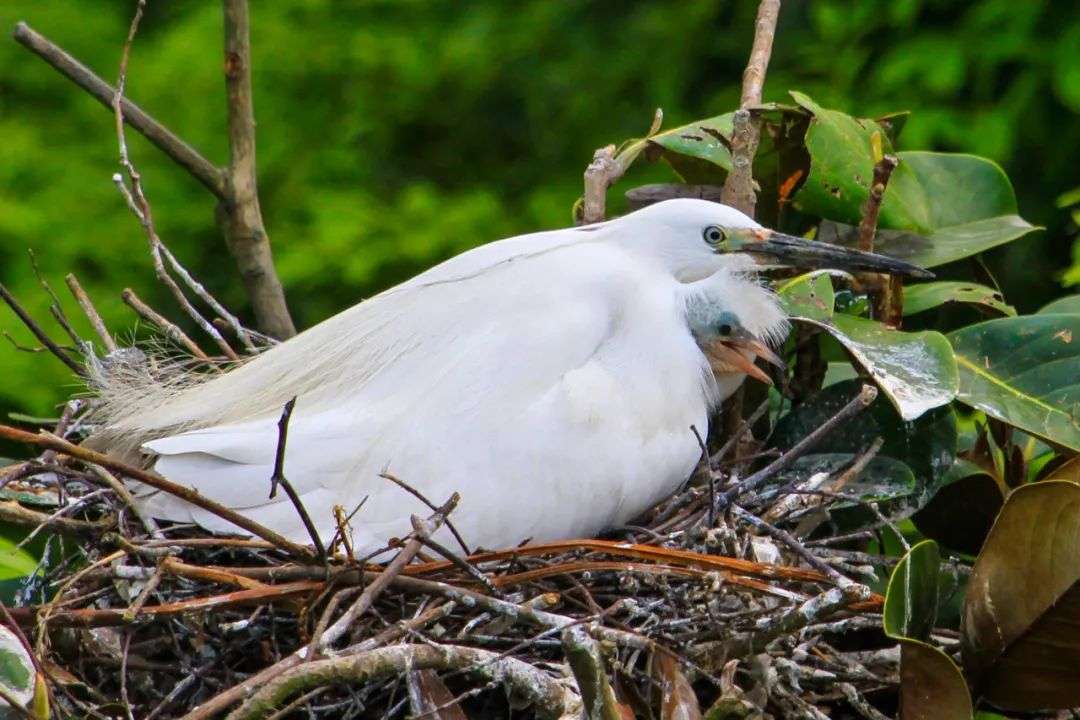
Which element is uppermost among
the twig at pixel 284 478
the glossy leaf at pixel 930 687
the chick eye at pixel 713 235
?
the twig at pixel 284 478

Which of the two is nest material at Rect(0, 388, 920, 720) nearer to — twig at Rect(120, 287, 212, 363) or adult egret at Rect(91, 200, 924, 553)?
adult egret at Rect(91, 200, 924, 553)

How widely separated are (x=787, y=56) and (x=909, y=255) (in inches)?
69.3

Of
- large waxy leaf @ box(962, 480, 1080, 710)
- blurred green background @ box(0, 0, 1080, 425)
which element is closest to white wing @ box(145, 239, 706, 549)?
large waxy leaf @ box(962, 480, 1080, 710)

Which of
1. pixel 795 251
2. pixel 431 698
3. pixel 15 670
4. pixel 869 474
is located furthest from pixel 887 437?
pixel 15 670

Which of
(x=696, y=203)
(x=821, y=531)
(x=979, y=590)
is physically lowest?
(x=821, y=531)

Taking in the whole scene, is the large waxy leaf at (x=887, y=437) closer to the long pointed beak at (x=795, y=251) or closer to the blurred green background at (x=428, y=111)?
the long pointed beak at (x=795, y=251)

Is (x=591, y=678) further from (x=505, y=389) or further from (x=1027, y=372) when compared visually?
(x=1027, y=372)

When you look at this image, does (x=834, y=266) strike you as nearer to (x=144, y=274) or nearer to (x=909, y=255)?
(x=909, y=255)

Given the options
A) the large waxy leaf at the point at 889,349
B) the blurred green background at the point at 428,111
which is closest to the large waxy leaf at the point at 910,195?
the large waxy leaf at the point at 889,349

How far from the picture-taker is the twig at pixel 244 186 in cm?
226

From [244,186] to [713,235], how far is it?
0.72 meters

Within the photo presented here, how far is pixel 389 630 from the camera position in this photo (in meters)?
1.59

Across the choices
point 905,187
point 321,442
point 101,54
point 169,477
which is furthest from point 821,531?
point 101,54

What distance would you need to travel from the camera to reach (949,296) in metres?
2.16
